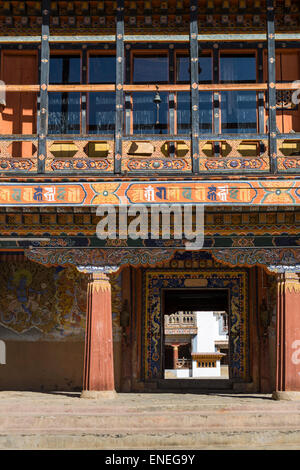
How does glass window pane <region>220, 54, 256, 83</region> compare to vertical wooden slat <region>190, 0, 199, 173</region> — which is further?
glass window pane <region>220, 54, 256, 83</region>

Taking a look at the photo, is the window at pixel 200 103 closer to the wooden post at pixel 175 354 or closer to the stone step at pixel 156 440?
the stone step at pixel 156 440

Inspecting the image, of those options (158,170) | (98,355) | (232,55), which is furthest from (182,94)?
(98,355)

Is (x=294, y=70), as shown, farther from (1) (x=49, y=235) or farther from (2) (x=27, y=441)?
(2) (x=27, y=441)

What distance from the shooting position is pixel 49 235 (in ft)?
35.3

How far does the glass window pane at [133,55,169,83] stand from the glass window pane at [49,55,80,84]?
99cm

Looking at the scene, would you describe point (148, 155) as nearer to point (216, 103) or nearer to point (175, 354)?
point (216, 103)

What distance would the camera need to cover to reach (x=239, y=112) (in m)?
11.8

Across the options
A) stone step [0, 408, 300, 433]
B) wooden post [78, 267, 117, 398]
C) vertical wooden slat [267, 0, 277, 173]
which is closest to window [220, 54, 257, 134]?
vertical wooden slat [267, 0, 277, 173]

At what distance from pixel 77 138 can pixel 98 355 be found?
10.6 feet

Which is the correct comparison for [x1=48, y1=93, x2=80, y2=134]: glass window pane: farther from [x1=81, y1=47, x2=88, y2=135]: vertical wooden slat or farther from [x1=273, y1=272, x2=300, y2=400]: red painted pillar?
[x1=273, y1=272, x2=300, y2=400]: red painted pillar

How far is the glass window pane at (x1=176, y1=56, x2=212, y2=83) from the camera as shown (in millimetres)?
11922

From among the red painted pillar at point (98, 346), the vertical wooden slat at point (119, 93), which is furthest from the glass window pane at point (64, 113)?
the red painted pillar at point (98, 346)

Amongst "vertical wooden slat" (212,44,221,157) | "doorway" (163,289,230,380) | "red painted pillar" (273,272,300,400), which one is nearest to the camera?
"red painted pillar" (273,272,300,400)

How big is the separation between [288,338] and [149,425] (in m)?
2.65
